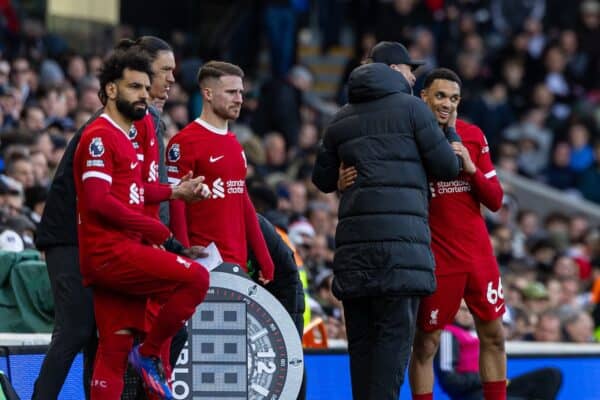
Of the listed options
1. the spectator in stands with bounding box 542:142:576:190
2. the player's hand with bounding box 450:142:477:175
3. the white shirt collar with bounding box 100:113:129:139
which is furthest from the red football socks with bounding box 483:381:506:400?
the spectator in stands with bounding box 542:142:576:190

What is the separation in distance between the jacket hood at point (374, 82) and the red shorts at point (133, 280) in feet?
4.38

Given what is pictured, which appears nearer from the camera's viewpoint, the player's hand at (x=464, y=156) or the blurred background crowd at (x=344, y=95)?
the player's hand at (x=464, y=156)

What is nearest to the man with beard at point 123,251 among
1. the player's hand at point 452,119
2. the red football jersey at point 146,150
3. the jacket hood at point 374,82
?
the red football jersey at point 146,150

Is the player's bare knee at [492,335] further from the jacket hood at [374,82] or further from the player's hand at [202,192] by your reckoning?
the player's hand at [202,192]

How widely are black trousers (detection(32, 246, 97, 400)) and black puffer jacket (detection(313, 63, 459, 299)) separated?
50.8 inches

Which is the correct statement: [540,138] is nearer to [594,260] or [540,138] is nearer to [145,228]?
[594,260]

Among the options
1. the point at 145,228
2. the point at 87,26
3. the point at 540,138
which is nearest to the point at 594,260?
the point at 540,138

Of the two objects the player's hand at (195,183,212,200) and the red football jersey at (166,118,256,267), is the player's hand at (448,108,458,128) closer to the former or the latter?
the red football jersey at (166,118,256,267)

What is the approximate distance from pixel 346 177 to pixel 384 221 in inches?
13.0

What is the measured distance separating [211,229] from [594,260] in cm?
1011

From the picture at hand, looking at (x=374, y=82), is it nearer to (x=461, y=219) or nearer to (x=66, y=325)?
(x=461, y=219)

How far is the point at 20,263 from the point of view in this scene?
991 centimetres

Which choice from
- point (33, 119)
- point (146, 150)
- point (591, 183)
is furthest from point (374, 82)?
point (591, 183)

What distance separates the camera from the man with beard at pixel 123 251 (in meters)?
7.63
